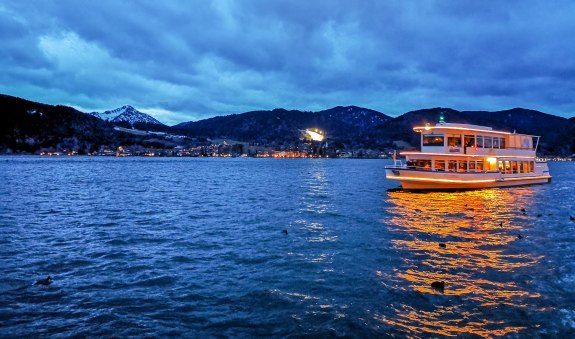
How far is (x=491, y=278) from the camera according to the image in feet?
54.3

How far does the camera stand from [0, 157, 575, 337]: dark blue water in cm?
1201

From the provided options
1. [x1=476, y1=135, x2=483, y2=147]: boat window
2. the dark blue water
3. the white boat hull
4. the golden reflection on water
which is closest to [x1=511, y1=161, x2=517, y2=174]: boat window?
the white boat hull

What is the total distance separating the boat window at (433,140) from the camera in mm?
52250

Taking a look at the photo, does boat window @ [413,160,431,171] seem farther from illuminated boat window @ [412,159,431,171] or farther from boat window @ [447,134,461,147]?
boat window @ [447,134,461,147]

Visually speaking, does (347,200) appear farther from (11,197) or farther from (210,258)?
(11,197)

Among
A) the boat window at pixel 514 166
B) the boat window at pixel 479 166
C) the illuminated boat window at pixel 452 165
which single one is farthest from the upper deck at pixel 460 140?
the boat window at pixel 514 166

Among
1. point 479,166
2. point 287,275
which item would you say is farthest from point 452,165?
point 287,275

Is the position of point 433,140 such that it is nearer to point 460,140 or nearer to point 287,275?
point 460,140

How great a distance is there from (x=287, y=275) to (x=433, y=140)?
137 feet

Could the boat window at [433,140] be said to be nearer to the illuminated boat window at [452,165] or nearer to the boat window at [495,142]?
the illuminated boat window at [452,165]

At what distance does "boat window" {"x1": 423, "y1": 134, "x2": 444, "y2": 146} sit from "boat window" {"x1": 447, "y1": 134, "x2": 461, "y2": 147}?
1131 mm

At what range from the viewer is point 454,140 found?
53156 mm

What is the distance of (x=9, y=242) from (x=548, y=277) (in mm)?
27778

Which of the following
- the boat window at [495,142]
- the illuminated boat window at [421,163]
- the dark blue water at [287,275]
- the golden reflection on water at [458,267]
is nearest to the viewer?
the dark blue water at [287,275]
